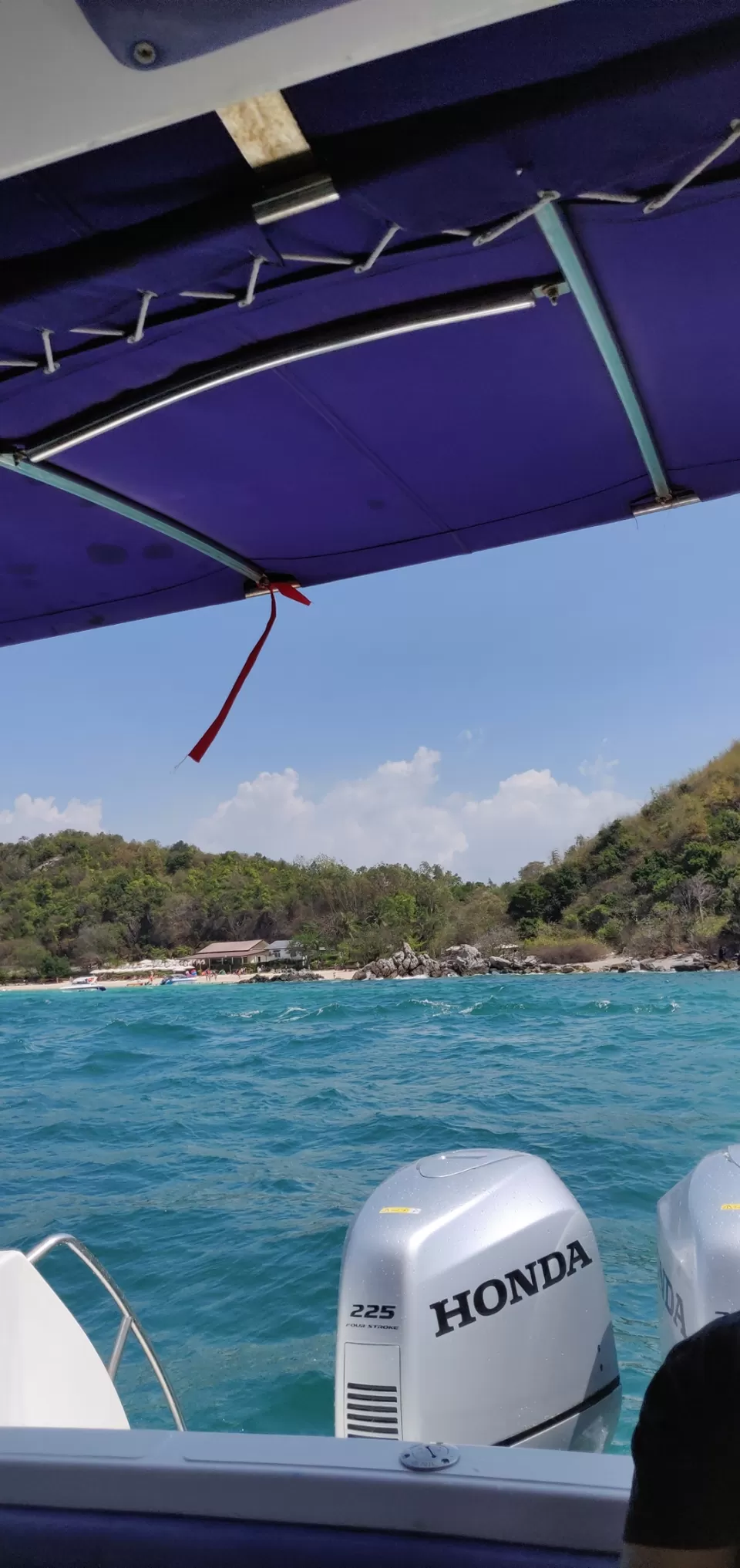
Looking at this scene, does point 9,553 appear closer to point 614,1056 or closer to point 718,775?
point 614,1056

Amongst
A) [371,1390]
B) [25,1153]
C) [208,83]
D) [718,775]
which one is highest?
[718,775]

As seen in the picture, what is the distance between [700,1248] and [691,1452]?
0.99 metres

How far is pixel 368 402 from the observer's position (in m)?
0.96

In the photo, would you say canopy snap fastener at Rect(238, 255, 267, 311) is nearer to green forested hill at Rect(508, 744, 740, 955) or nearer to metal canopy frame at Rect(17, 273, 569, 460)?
metal canopy frame at Rect(17, 273, 569, 460)

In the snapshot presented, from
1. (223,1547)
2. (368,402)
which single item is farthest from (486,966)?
(223,1547)

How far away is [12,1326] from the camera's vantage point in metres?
1.03

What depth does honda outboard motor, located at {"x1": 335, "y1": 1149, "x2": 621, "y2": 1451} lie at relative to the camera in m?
1.25

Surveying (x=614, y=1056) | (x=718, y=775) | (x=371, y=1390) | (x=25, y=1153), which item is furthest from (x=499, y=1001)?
(x=718, y=775)

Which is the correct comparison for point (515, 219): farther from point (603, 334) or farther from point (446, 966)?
point (446, 966)

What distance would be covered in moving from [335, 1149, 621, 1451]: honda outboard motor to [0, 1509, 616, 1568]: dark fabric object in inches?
23.2

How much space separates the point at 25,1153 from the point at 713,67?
8566mm

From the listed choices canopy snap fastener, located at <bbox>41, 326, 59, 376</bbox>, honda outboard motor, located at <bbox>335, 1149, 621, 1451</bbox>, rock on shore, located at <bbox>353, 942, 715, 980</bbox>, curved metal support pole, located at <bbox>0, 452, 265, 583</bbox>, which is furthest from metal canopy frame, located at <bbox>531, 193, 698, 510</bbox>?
rock on shore, located at <bbox>353, 942, 715, 980</bbox>

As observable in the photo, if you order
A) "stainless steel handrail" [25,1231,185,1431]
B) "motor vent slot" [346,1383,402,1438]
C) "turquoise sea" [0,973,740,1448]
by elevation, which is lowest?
"turquoise sea" [0,973,740,1448]

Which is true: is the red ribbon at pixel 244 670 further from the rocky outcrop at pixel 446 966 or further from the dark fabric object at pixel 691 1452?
the rocky outcrop at pixel 446 966
